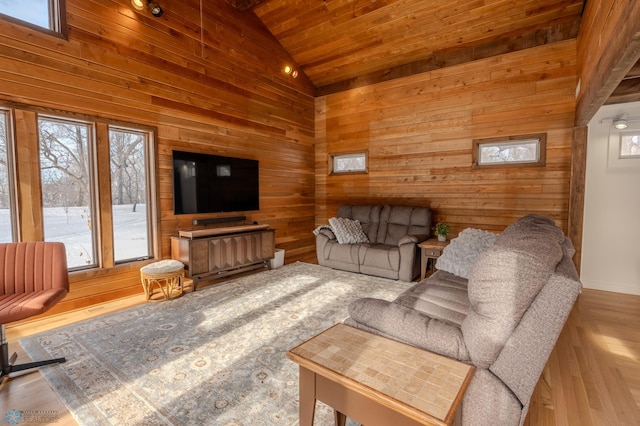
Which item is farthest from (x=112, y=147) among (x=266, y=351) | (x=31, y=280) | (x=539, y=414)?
(x=539, y=414)

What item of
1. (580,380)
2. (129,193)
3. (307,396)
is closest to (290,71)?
(129,193)

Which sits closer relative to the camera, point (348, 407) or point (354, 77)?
→ point (348, 407)

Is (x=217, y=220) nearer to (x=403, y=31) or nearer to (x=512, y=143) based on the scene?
(x=403, y=31)

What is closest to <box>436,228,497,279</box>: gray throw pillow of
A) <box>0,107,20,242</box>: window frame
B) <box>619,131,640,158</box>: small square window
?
<box>619,131,640,158</box>: small square window

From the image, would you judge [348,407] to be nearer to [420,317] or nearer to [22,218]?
[420,317]

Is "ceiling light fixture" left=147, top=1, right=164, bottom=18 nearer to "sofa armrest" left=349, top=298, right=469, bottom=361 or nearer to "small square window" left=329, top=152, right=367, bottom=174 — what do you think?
"small square window" left=329, top=152, right=367, bottom=174

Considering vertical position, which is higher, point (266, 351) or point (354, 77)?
point (354, 77)

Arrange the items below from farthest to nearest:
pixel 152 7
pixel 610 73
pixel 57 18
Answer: pixel 152 7 → pixel 57 18 → pixel 610 73

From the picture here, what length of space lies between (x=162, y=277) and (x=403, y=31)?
4565 millimetres

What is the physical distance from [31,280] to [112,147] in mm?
1687

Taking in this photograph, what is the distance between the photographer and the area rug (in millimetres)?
1668

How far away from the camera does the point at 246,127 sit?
15.5 feet

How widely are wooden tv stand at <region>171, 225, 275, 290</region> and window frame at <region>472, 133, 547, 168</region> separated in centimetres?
322

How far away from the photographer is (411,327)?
1359mm
